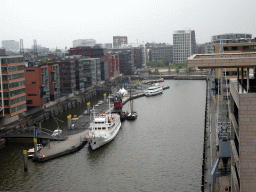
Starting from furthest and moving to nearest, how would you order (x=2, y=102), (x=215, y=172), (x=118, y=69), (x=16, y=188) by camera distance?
(x=118, y=69) → (x=2, y=102) → (x=16, y=188) → (x=215, y=172)

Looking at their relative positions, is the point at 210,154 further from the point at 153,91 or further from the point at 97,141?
the point at 153,91

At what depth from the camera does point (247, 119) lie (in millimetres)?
9898

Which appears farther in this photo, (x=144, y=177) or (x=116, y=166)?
(x=116, y=166)

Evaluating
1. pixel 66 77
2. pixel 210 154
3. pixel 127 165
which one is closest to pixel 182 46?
pixel 66 77

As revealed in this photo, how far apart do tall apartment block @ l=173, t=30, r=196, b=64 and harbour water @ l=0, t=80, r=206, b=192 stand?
311 ft

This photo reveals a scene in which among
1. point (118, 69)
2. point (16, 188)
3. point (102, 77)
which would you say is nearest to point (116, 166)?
point (16, 188)

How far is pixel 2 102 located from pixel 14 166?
10506 millimetres

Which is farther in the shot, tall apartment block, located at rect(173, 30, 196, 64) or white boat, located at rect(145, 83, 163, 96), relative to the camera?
tall apartment block, located at rect(173, 30, 196, 64)

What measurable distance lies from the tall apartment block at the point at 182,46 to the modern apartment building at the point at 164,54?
5.49 metres

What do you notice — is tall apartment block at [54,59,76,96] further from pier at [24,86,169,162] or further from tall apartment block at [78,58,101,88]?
pier at [24,86,169,162]

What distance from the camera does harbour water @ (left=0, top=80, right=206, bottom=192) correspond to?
19297 mm

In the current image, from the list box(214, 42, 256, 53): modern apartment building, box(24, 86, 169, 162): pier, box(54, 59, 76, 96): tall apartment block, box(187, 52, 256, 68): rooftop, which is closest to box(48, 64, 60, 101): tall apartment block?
box(54, 59, 76, 96): tall apartment block

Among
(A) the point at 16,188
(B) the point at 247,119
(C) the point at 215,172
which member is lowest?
(A) the point at 16,188

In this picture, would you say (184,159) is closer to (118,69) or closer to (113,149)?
(113,149)
